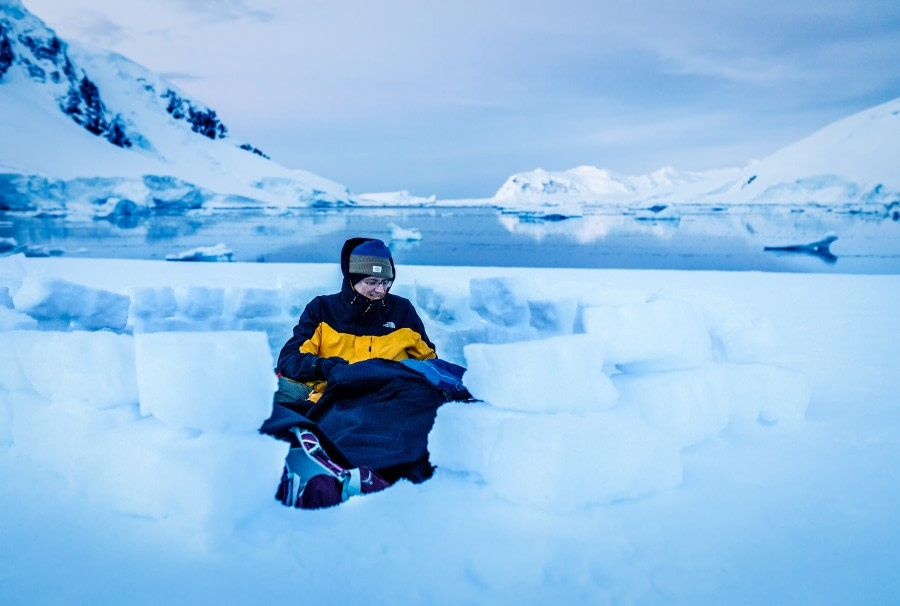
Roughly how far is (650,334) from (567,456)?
618 millimetres

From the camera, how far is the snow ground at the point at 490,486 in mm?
1203

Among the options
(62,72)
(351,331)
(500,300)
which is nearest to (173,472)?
(351,331)

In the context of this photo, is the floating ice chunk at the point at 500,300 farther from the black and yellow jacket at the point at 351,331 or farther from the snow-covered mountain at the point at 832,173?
the snow-covered mountain at the point at 832,173

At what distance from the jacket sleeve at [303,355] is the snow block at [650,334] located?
3.48ft

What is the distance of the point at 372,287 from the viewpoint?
2496 mm

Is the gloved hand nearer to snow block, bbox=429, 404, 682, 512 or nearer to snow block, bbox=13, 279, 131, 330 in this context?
snow block, bbox=429, 404, 682, 512

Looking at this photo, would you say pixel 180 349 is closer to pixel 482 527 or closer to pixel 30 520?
pixel 30 520

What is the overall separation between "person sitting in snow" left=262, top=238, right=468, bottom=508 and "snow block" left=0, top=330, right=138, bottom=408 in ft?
1.33

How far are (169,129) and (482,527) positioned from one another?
87539 millimetres

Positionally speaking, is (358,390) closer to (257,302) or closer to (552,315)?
(552,315)

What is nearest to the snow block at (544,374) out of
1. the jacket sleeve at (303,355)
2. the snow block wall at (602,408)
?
the snow block wall at (602,408)

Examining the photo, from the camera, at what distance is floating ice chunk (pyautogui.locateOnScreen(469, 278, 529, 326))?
136 inches

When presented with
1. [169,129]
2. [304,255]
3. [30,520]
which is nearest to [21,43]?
[169,129]

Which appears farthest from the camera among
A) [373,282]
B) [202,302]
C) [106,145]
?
[106,145]
